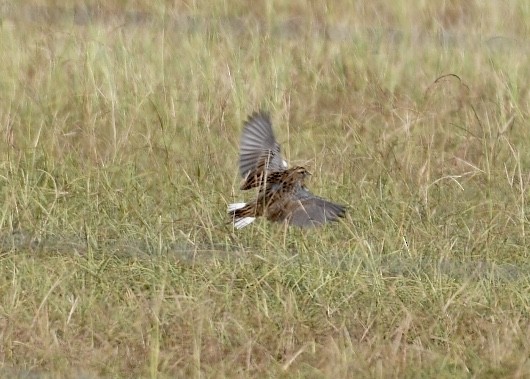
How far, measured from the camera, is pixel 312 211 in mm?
5230

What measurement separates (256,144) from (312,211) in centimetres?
66

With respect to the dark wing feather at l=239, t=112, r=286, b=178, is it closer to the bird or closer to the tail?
the bird

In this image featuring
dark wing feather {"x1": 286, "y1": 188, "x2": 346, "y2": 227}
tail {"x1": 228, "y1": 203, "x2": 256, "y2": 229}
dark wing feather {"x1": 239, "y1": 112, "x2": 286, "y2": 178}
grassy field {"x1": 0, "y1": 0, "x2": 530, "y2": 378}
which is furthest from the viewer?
dark wing feather {"x1": 239, "y1": 112, "x2": 286, "y2": 178}

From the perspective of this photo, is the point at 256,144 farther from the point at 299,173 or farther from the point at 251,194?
the point at 299,173

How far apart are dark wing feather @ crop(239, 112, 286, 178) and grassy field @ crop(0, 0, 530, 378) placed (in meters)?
0.17

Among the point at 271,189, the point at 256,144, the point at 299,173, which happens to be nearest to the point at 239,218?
the point at 271,189

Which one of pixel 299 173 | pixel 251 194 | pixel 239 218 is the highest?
pixel 299 173

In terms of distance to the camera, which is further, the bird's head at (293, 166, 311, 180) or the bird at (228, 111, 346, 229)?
the bird's head at (293, 166, 311, 180)

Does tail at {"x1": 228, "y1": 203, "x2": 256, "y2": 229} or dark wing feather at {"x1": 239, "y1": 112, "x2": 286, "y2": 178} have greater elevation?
dark wing feather at {"x1": 239, "y1": 112, "x2": 286, "y2": 178}

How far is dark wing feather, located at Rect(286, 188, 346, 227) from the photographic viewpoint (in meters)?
5.17

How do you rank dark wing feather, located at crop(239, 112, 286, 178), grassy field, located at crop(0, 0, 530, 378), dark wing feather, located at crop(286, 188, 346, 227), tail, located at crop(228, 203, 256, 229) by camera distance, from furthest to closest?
dark wing feather, located at crop(239, 112, 286, 178)
tail, located at crop(228, 203, 256, 229)
dark wing feather, located at crop(286, 188, 346, 227)
grassy field, located at crop(0, 0, 530, 378)

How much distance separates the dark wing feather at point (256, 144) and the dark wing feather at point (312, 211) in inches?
18.6

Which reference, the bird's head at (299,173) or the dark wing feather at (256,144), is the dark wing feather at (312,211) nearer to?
the bird's head at (299,173)

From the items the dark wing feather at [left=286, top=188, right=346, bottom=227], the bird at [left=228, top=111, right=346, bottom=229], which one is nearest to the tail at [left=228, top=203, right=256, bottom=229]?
the bird at [left=228, top=111, right=346, bottom=229]
